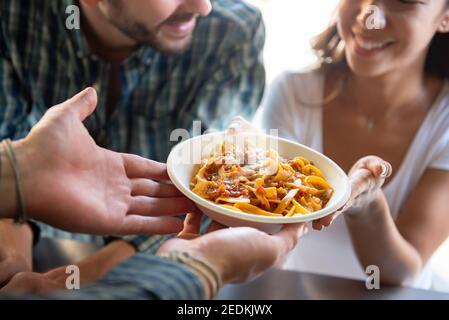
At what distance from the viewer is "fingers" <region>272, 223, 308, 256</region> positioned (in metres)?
0.69

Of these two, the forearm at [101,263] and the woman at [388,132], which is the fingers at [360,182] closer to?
the woman at [388,132]

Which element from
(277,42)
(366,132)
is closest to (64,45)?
(277,42)

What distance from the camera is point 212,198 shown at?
2.35 ft

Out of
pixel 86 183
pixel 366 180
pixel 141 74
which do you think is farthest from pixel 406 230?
pixel 141 74

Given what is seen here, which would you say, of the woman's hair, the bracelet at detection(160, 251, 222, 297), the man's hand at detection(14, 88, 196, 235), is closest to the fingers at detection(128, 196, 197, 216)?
the man's hand at detection(14, 88, 196, 235)

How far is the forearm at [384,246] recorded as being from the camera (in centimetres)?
87

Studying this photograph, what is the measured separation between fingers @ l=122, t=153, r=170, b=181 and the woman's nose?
0.46 meters

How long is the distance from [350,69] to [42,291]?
0.70 meters

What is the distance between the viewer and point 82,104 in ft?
2.35

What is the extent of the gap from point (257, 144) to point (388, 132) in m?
0.29

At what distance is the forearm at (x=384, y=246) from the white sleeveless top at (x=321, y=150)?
17 millimetres

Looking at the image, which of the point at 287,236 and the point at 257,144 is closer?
the point at 287,236

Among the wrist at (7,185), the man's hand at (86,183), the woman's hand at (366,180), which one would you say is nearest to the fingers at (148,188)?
the man's hand at (86,183)

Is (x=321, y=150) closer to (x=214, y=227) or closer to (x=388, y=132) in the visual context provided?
(x=388, y=132)
